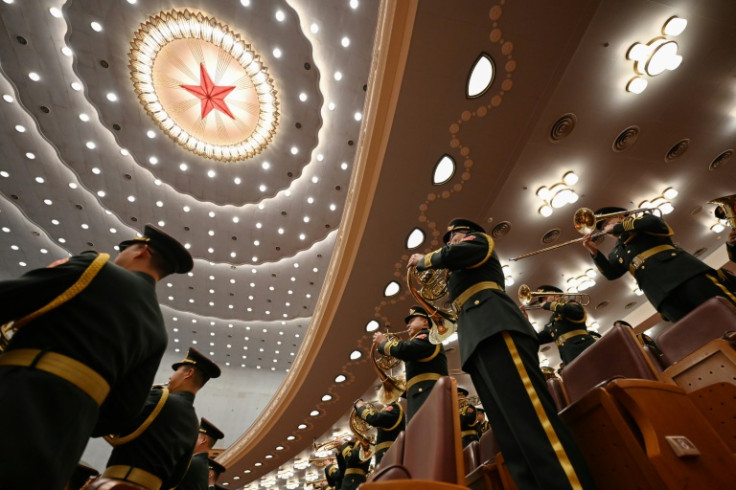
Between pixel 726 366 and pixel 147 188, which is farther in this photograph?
pixel 147 188

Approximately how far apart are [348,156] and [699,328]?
949 cm

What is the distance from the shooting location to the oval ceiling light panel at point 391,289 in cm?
685

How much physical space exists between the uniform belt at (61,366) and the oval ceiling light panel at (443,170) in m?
4.61

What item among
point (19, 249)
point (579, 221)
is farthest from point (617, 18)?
point (19, 249)

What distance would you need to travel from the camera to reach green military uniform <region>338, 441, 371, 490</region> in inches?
201

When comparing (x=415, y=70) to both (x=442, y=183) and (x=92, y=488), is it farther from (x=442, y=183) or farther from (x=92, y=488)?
(x=92, y=488)

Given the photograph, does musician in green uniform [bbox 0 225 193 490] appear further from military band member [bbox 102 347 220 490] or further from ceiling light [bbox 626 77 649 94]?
ceiling light [bbox 626 77 649 94]

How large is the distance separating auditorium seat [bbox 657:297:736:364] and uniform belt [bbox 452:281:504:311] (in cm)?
126

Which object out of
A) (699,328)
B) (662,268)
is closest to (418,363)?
(699,328)

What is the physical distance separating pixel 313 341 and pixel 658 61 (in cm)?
771

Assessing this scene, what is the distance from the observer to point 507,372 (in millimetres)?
1697

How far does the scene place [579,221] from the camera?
13.9ft

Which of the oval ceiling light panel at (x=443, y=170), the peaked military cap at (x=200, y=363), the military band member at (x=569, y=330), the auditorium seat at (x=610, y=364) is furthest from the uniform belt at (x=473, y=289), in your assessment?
the oval ceiling light panel at (x=443, y=170)

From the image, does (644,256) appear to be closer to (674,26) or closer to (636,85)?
(636,85)
